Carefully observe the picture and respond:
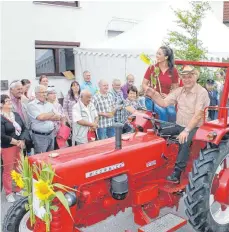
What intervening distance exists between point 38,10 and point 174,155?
6.01 m

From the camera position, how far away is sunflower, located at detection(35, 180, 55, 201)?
2.58 metres

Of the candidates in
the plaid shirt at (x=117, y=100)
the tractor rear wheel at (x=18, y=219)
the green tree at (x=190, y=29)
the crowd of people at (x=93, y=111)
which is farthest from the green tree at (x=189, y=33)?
the tractor rear wheel at (x=18, y=219)

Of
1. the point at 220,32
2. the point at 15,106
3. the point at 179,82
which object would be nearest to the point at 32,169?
the point at 179,82

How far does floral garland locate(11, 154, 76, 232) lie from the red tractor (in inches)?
2.9

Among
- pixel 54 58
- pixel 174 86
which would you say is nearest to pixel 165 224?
pixel 174 86

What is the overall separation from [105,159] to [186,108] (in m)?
1.03

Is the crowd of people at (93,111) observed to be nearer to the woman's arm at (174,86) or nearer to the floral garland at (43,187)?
the woman's arm at (174,86)

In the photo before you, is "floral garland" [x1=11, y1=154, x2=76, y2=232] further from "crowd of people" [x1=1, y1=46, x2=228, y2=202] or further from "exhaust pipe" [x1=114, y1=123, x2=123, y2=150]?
"crowd of people" [x1=1, y1=46, x2=228, y2=202]

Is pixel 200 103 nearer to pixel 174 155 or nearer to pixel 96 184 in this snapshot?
pixel 174 155

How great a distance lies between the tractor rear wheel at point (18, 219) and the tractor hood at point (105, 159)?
1.45ft

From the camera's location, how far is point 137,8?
10.2m

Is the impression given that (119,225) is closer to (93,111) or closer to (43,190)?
(43,190)

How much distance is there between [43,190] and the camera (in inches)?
102

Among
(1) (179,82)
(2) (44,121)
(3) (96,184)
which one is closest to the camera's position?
(3) (96,184)
